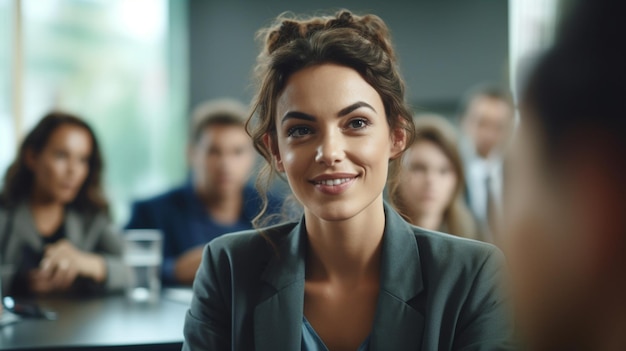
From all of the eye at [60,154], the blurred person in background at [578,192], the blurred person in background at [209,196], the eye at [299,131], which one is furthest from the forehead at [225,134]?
the blurred person in background at [578,192]

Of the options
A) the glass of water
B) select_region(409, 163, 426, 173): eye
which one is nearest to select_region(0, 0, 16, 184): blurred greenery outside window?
the glass of water

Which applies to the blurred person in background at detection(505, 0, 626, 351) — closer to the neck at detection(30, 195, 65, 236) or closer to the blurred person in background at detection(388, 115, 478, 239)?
the blurred person in background at detection(388, 115, 478, 239)

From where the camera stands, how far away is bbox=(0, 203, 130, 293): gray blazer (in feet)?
8.19

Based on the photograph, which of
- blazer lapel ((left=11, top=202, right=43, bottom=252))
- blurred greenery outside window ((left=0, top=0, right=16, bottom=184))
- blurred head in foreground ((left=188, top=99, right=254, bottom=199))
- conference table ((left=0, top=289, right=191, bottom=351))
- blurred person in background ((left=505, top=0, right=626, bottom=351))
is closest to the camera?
blurred person in background ((left=505, top=0, right=626, bottom=351))

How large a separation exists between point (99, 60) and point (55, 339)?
345cm

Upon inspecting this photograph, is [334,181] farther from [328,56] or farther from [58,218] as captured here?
[58,218]

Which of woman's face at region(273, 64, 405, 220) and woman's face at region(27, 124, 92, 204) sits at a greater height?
woman's face at region(273, 64, 405, 220)

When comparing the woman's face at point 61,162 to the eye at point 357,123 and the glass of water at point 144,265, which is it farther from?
Result: the eye at point 357,123

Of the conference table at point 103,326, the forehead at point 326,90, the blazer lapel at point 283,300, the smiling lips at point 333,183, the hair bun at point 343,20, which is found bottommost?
the conference table at point 103,326

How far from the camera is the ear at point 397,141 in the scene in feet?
4.77

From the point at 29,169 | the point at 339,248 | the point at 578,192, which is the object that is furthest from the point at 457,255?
the point at 29,169

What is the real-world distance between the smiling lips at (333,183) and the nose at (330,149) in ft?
0.09

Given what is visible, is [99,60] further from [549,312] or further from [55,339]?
[549,312]

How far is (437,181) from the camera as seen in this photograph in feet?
9.31
